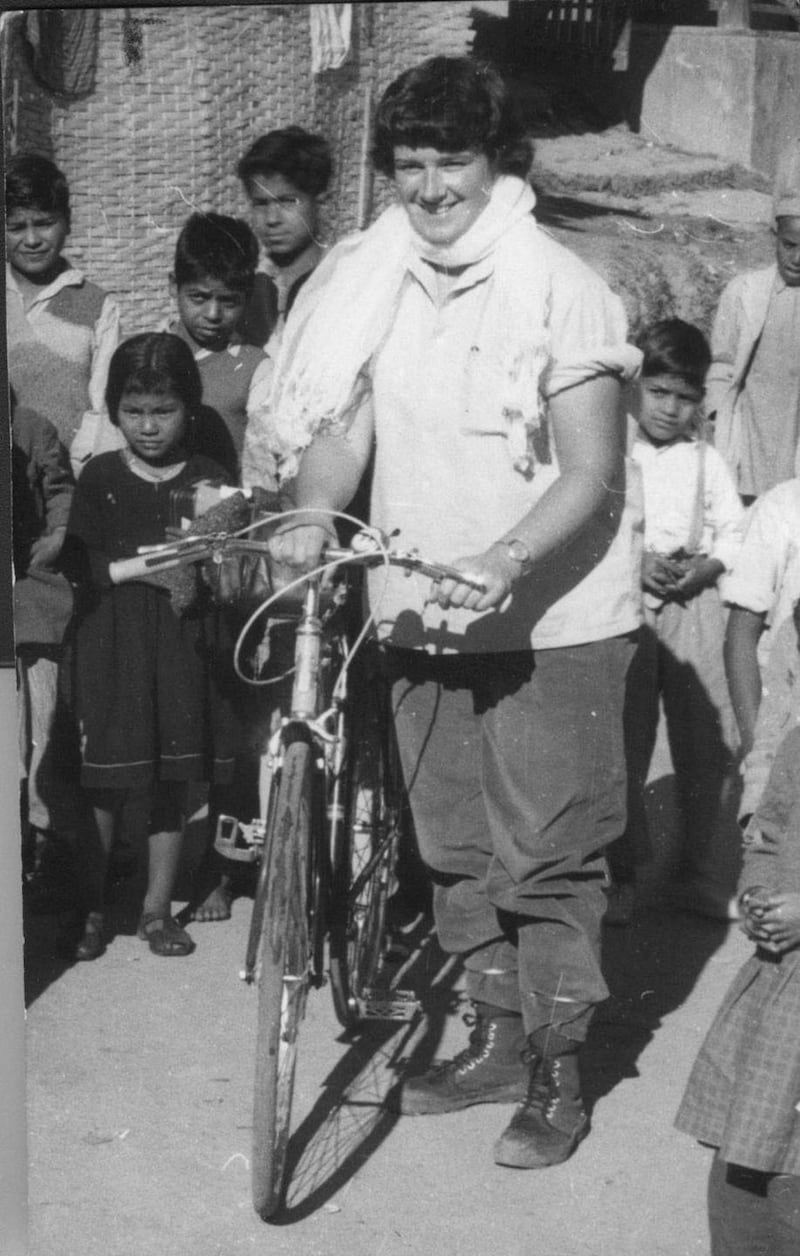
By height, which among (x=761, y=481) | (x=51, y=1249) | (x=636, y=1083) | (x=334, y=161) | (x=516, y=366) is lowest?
(x=51, y=1249)

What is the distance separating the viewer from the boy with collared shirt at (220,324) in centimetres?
341

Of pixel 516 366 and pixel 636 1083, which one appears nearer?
pixel 516 366

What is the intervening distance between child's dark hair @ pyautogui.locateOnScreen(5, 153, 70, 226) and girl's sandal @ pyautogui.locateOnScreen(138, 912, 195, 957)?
144cm

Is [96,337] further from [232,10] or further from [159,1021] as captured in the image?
[159,1021]

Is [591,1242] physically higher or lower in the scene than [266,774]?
lower

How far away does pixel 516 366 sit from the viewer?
3.25 meters

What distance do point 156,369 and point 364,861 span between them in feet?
3.59

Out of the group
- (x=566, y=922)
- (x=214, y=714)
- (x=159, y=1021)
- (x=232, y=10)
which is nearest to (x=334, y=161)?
→ (x=232, y=10)

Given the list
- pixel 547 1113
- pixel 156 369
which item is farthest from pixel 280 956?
pixel 156 369

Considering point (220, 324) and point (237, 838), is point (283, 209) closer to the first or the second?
point (220, 324)

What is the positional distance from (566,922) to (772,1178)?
649 mm

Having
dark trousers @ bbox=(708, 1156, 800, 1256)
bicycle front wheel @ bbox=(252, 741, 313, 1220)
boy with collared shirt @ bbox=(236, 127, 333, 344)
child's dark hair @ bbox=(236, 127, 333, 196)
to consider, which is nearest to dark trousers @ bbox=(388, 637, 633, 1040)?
bicycle front wheel @ bbox=(252, 741, 313, 1220)

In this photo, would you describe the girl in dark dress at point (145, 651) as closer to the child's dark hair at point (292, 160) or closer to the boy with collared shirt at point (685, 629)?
the child's dark hair at point (292, 160)

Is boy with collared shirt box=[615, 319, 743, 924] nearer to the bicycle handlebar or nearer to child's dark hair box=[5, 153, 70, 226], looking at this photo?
the bicycle handlebar
